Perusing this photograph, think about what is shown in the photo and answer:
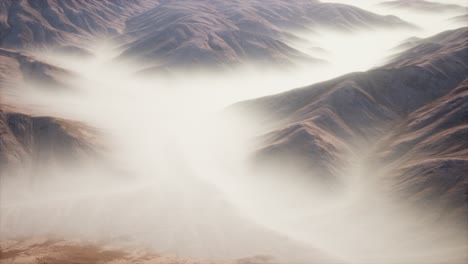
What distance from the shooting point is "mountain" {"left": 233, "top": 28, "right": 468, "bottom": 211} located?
7578cm

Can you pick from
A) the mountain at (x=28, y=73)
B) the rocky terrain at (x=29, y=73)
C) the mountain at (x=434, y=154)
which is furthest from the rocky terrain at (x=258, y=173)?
the mountain at (x=28, y=73)

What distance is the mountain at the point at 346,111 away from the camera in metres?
75.8

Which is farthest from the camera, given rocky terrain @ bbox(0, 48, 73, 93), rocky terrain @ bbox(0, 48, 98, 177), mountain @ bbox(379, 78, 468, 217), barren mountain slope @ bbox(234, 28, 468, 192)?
rocky terrain @ bbox(0, 48, 73, 93)

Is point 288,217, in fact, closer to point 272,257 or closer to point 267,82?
point 272,257

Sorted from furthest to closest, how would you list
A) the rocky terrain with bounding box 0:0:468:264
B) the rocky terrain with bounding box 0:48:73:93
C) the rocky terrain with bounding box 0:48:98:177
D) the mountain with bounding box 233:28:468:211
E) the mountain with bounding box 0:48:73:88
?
1. the mountain with bounding box 0:48:73:88
2. the rocky terrain with bounding box 0:48:73:93
3. the rocky terrain with bounding box 0:48:98:177
4. the mountain with bounding box 233:28:468:211
5. the rocky terrain with bounding box 0:0:468:264

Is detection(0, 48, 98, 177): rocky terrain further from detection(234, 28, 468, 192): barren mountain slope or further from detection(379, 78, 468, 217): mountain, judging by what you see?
detection(379, 78, 468, 217): mountain

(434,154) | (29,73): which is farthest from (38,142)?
(434,154)

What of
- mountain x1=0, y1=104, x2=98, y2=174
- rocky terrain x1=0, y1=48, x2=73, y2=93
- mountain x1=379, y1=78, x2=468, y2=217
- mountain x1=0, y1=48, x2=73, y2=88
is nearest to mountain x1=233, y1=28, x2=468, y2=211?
mountain x1=379, y1=78, x2=468, y2=217

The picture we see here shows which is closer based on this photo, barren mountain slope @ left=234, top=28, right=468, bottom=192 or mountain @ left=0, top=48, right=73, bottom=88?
barren mountain slope @ left=234, top=28, right=468, bottom=192

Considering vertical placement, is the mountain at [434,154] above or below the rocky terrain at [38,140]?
below

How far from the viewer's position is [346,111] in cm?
9019

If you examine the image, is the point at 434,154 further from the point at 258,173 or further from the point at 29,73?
the point at 29,73

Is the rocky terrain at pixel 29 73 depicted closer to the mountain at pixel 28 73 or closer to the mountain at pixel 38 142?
the mountain at pixel 28 73

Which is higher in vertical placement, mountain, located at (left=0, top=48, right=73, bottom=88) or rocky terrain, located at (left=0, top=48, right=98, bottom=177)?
mountain, located at (left=0, top=48, right=73, bottom=88)
